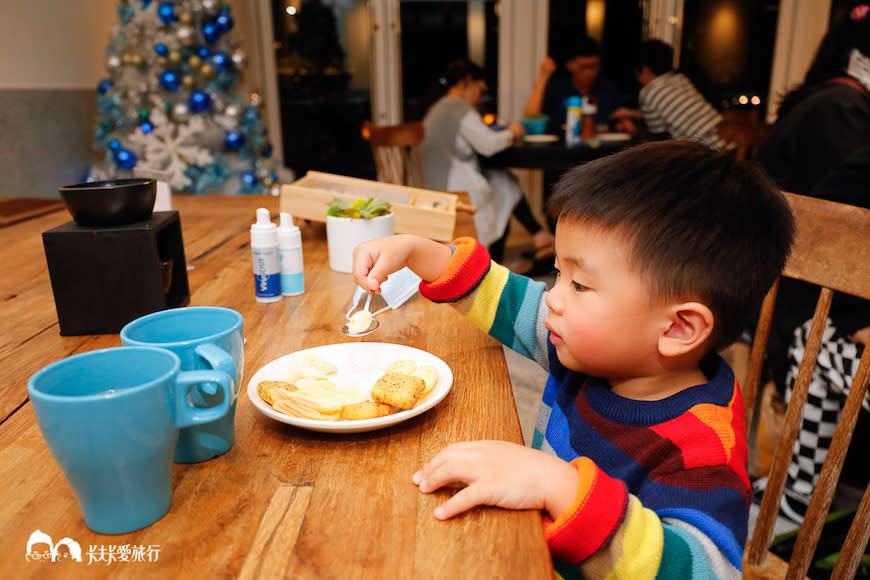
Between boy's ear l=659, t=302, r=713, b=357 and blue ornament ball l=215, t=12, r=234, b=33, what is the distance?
3.59 m

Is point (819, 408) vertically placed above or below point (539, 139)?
below

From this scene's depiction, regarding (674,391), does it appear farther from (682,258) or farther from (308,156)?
(308,156)

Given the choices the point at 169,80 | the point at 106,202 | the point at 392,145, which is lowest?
the point at 392,145

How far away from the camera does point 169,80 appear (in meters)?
3.56

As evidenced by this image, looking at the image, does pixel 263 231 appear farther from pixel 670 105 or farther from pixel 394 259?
pixel 670 105

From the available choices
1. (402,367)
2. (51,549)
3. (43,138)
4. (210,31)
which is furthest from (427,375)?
(210,31)

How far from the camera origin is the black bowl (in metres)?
0.91

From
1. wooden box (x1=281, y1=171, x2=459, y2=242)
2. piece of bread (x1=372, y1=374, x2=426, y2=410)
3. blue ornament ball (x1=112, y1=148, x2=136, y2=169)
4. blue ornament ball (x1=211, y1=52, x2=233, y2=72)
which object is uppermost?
blue ornament ball (x1=211, y1=52, x2=233, y2=72)

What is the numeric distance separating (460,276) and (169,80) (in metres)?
3.23

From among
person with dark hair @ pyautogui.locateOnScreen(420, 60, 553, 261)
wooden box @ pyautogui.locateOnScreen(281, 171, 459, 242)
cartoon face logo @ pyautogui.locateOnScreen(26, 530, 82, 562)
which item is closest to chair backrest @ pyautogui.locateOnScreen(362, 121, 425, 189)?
person with dark hair @ pyautogui.locateOnScreen(420, 60, 553, 261)

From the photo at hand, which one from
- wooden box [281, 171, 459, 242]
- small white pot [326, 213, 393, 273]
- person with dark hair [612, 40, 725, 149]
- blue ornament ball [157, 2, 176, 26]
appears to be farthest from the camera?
person with dark hair [612, 40, 725, 149]

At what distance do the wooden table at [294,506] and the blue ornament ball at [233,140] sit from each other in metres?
3.11

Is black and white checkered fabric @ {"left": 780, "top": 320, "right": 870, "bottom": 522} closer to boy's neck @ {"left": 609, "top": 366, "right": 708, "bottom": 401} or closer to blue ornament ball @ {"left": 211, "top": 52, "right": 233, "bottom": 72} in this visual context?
boy's neck @ {"left": 609, "top": 366, "right": 708, "bottom": 401}

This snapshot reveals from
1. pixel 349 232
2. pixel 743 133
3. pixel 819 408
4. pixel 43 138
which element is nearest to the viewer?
pixel 349 232
